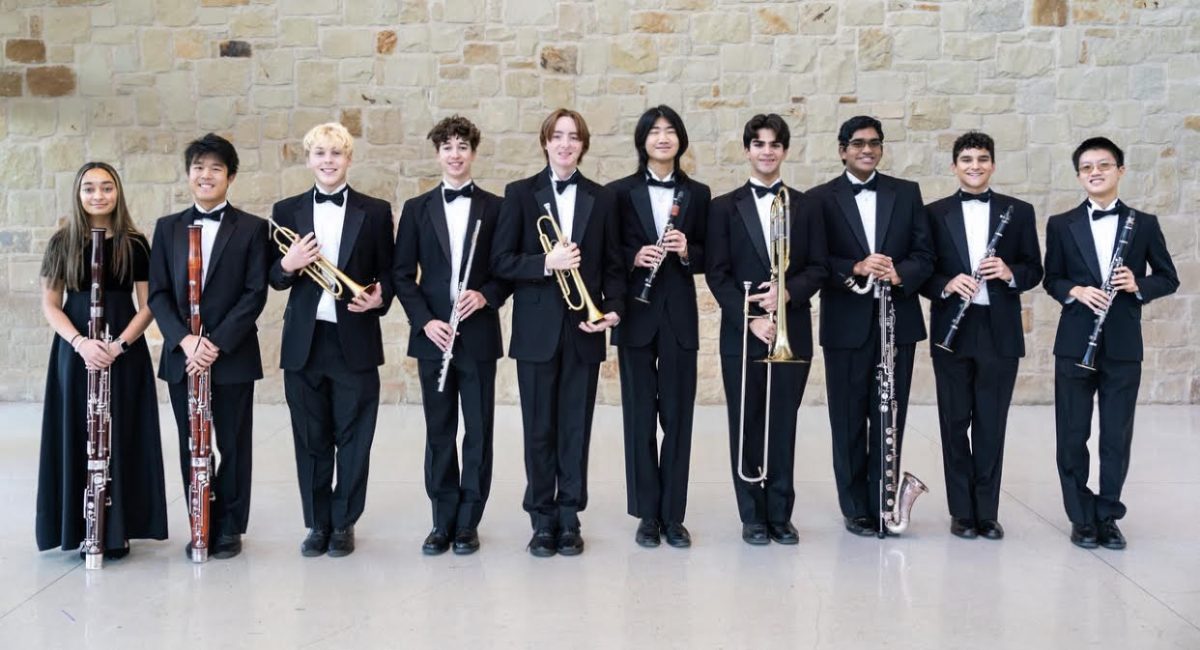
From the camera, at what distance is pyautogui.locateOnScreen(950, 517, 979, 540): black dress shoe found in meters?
4.41

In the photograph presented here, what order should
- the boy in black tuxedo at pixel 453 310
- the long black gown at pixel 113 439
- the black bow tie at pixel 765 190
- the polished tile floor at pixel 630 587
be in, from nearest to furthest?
the polished tile floor at pixel 630 587 < the long black gown at pixel 113 439 < the boy in black tuxedo at pixel 453 310 < the black bow tie at pixel 765 190

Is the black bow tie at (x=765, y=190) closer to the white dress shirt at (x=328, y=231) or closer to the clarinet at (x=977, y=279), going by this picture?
the clarinet at (x=977, y=279)

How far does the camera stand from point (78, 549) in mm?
4148

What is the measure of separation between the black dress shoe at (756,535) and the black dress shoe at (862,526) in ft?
1.25

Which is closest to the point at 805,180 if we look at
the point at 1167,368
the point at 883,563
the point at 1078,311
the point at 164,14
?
the point at 1167,368

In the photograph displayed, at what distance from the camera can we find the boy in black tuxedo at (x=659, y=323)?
4195 millimetres

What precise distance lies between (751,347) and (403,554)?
155 cm

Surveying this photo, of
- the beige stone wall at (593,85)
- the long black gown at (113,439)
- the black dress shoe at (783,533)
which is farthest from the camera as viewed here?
the beige stone wall at (593,85)

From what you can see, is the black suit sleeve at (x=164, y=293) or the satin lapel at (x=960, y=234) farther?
the satin lapel at (x=960, y=234)

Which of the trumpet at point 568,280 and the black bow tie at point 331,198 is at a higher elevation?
the black bow tie at point 331,198

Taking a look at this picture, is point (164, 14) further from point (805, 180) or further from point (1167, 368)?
point (1167, 368)

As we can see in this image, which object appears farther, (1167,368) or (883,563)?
(1167,368)

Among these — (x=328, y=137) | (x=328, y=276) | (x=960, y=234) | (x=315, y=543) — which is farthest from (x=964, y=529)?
(x=328, y=137)

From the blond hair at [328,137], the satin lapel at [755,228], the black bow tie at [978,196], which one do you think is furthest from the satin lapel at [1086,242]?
the blond hair at [328,137]
